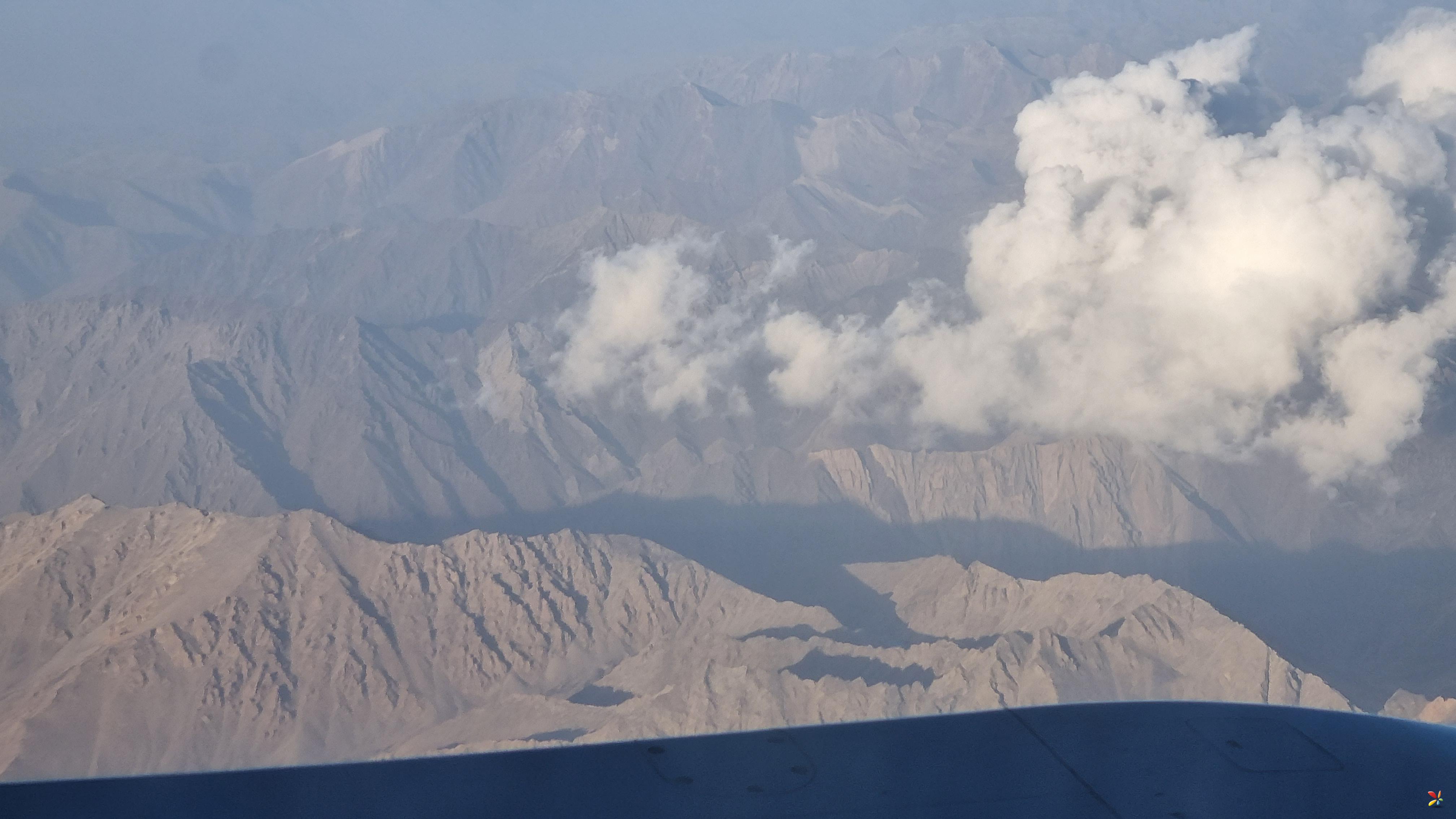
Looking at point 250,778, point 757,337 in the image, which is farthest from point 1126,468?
point 250,778

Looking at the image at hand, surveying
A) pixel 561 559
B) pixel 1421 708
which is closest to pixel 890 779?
pixel 1421 708

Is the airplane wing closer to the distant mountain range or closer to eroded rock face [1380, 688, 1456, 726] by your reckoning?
the distant mountain range

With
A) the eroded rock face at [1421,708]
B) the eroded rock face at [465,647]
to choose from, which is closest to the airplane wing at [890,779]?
the eroded rock face at [465,647]

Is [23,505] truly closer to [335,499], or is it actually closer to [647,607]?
[335,499]

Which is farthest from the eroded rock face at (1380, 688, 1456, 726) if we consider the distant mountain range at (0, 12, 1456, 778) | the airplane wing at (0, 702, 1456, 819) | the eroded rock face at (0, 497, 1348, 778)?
the airplane wing at (0, 702, 1456, 819)

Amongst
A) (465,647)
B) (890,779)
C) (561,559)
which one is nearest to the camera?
(890,779)

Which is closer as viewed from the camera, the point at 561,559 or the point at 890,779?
the point at 890,779

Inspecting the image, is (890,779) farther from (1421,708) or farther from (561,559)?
(561,559)
